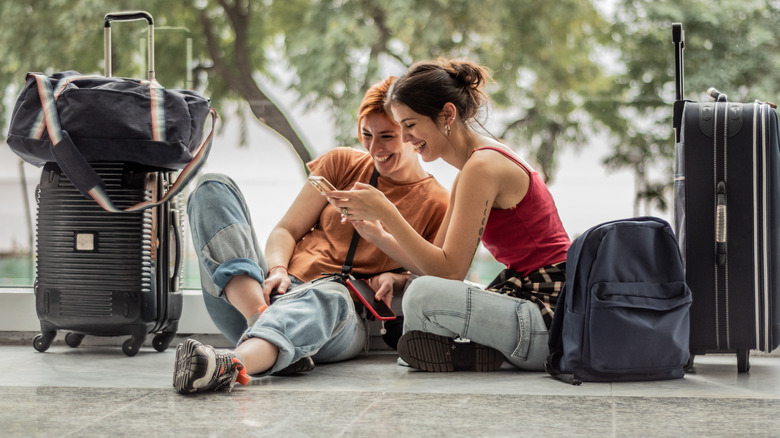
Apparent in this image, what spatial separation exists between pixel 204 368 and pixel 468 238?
0.64 meters

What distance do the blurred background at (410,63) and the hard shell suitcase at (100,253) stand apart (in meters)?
0.18

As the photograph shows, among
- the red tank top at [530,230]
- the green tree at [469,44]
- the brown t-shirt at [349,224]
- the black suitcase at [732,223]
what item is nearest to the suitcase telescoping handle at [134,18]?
the brown t-shirt at [349,224]

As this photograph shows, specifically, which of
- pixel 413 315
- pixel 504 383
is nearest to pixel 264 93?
pixel 413 315

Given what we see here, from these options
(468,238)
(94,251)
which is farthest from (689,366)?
(94,251)

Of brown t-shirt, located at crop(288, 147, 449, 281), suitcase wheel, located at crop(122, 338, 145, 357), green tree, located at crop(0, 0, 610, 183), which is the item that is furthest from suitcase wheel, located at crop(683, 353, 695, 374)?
green tree, located at crop(0, 0, 610, 183)

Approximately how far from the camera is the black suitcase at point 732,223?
178 cm

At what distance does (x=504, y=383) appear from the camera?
1.73 m

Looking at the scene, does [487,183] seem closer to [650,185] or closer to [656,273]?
[656,273]

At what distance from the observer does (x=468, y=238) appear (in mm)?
1795

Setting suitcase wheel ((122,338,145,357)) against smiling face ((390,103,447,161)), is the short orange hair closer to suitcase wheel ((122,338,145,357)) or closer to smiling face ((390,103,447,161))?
A: smiling face ((390,103,447,161))

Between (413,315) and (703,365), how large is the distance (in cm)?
76

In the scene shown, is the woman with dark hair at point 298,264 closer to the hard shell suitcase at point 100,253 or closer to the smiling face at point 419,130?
the smiling face at point 419,130

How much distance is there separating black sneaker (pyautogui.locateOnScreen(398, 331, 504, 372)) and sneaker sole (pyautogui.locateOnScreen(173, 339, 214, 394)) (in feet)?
1.77

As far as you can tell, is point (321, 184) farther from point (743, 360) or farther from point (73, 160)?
point (743, 360)
